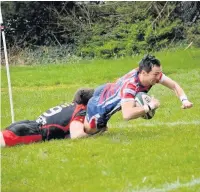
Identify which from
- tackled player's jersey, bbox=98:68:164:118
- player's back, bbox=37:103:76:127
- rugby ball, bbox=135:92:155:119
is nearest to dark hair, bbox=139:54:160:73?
tackled player's jersey, bbox=98:68:164:118

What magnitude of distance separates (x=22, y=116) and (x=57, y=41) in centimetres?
612

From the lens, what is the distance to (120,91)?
7.49m

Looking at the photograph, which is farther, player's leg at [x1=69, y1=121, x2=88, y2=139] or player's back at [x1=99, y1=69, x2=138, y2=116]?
player's leg at [x1=69, y1=121, x2=88, y2=139]

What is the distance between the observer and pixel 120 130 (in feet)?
27.8

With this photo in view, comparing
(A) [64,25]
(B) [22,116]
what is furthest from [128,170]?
(A) [64,25]

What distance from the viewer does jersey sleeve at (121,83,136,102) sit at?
7316mm

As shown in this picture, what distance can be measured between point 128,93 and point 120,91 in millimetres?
162

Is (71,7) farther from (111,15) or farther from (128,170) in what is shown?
(128,170)

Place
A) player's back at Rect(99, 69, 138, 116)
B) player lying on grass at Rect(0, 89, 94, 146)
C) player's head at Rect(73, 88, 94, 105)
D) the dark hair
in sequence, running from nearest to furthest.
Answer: the dark hair → player's back at Rect(99, 69, 138, 116) → player lying on grass at Rect(0, 89, 94, 146) → player's head at Rect(73, 88, 94, 105)

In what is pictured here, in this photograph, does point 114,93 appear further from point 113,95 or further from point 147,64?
point 147,64

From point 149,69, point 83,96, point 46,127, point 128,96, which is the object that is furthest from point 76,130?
point 149,69

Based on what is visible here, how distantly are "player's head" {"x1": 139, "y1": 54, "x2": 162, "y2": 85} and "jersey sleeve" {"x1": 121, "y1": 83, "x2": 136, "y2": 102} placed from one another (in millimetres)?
152

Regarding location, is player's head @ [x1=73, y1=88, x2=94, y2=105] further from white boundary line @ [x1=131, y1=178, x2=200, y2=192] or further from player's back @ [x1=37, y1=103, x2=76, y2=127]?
white boundary line @ [x1=131, y1=178, x2=200, y2=192]

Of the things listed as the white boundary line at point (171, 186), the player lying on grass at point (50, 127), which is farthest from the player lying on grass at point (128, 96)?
the white boundary line at point (171, 186)
